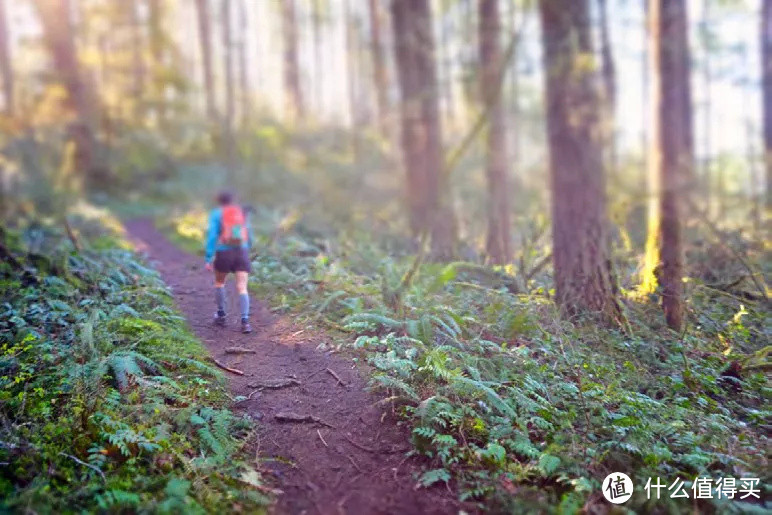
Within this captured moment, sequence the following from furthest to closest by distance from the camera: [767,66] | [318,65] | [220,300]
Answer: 1. [318,65]
2. [767,66]
3. [220,300]

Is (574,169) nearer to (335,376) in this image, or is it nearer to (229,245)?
(335,376)

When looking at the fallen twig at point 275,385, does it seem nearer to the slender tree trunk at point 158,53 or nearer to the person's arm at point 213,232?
the person's arm at point 213,232

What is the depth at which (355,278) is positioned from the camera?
28.7 feet

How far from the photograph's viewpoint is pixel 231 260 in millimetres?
7547

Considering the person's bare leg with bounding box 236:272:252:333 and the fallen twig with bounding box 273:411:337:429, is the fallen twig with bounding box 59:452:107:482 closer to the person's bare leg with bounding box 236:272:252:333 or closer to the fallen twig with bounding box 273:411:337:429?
the fallen twig with bounding box 273:411:337:429

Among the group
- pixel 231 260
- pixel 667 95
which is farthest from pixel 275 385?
pixel 667 95

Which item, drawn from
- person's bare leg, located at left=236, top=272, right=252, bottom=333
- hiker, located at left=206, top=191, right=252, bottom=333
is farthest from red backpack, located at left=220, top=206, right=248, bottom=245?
person's bare leg, located at left=236, top=272, right=252, bottom=333

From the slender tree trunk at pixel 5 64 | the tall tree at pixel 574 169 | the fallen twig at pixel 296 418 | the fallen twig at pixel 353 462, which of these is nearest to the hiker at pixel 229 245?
the fallen twig at pixel 296 418

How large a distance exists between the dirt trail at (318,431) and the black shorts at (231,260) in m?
0.74

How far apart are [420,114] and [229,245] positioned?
6.33 meters

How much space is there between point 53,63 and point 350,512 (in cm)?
1960

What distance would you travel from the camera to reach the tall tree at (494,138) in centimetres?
1209

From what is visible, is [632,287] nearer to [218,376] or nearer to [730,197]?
[218,376]

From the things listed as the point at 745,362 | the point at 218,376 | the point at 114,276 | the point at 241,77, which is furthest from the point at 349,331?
the point at 241,77
